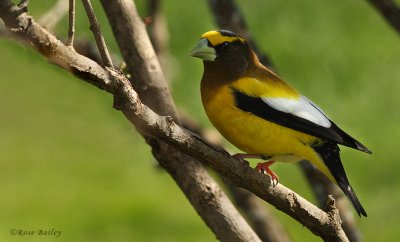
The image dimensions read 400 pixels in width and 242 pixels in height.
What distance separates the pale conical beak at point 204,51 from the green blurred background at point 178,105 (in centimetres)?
447

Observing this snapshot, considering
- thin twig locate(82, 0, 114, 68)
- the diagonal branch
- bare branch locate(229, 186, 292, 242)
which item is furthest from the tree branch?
bare branch locate(229, 186, 292, 242)

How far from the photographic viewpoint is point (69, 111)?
13.0 meters

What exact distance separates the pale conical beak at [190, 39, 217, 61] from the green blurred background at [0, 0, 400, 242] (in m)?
4.47

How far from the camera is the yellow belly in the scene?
480 centimetres

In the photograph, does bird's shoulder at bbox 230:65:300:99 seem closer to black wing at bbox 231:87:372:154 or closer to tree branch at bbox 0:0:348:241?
black wing at bbox 231:87:372:154

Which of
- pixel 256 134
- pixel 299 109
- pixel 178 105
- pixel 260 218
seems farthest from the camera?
pixel 178 105

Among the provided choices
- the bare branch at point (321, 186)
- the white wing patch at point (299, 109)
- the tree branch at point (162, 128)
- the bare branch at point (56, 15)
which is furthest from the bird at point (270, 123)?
the bare branch at point (56, 15)

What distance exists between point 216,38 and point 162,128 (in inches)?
54.8

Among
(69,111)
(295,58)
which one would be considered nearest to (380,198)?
(295,58)

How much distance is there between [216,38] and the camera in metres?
5.05

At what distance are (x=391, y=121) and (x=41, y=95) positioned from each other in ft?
17.9

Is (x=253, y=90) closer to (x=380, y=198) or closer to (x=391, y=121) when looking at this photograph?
(x=380, y=198)

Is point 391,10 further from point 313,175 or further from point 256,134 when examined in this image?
point 256,134

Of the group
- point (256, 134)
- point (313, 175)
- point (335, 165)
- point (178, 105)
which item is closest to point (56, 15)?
point (256, 134)
